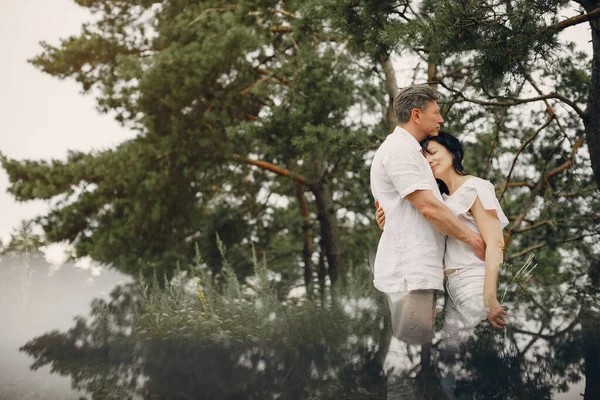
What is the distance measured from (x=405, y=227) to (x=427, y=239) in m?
0.11

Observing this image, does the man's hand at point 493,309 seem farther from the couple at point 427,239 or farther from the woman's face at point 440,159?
the woman's face at point 440,159

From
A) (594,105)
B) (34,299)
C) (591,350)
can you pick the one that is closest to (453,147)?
(594,105)

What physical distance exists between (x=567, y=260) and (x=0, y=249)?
8112 millimetres

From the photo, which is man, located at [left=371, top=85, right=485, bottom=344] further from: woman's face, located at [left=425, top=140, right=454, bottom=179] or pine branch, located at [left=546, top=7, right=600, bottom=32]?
pine branch, located at [left=546, top=7, right=600, bottom=32]

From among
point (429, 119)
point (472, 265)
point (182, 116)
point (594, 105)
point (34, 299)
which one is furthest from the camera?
point (182, 116)

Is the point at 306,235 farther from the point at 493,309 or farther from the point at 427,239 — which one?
the point at 493,309

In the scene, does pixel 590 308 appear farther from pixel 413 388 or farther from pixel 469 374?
pixel 413 388

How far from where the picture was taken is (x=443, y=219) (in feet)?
8.15

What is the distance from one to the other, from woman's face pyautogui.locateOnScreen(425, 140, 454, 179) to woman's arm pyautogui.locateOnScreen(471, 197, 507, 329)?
1.06ft

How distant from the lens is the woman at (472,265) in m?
2.47

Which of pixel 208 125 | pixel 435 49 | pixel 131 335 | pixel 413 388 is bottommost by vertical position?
pixel 413 388

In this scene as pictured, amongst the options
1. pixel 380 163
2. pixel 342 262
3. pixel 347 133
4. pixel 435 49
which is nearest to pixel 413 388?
pixel 380 163

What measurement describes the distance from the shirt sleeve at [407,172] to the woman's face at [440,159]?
32cm

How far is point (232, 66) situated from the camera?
10.1 metres
